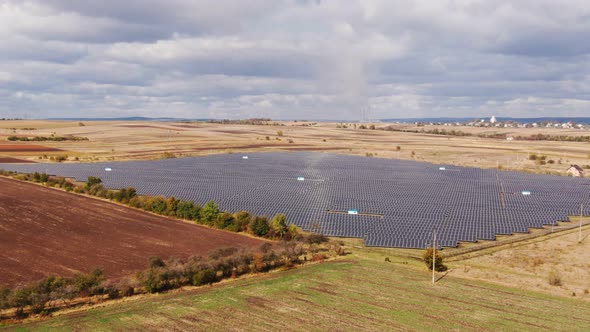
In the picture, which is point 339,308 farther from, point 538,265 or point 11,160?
point 11,160

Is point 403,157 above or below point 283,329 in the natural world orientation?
above

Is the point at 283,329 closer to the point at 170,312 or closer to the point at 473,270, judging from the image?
the point at 170,312

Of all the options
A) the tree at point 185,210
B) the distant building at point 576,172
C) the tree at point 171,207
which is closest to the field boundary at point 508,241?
the tree at point 185,210

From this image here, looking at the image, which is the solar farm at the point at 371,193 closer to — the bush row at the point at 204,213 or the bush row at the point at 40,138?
the bush row at the point at 204,213

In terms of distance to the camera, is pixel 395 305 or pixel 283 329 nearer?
pixel 283 329

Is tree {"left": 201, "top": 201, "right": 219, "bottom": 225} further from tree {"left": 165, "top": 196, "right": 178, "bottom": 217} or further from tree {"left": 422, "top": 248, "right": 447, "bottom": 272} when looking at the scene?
tree {"left": 422, "top": 248, "right": 447, "bottom": 272}

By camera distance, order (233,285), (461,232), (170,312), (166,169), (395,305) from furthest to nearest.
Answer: (166,169)
(461,232)
(233,285)
(395,305)
(170,312)

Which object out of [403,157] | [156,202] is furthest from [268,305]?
[403,157]

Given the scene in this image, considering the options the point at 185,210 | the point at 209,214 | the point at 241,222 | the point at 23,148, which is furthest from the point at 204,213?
the point at 23,148
